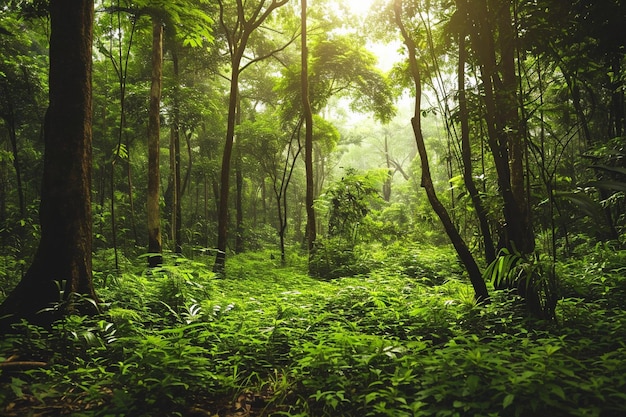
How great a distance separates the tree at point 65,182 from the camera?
419 cm

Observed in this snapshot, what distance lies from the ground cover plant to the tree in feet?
1.45

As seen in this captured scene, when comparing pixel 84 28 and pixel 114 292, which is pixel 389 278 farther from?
pixel 84 28

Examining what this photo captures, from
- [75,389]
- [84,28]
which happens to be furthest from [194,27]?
[75,389]

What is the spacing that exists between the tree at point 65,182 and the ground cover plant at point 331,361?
1.45 ft

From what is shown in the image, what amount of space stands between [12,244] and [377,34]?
487 inches

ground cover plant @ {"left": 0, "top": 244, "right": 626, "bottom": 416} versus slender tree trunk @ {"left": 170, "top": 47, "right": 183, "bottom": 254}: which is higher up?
slender tree trunk @ {"left": 170, "top": 47, "right": 183, "bottom": 254}

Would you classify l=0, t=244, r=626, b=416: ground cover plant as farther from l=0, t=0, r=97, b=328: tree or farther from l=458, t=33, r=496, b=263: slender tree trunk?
l=458, t=33, r=496, b=263: slender tree trunk

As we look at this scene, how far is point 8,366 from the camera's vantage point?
3.28 m

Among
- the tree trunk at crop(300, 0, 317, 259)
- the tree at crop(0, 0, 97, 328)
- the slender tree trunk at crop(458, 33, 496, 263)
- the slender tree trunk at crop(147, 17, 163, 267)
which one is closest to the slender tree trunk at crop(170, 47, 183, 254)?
the slender tree trunk at crop(147, 17, 163, 267)

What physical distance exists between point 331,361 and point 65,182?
389cm

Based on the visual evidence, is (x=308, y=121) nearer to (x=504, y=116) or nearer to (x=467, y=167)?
(x=467, y=167)

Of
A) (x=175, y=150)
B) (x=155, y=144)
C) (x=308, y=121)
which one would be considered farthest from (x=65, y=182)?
(x=175, y=150)

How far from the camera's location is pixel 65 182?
14.4 ft

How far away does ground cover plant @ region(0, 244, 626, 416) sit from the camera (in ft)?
8.40
